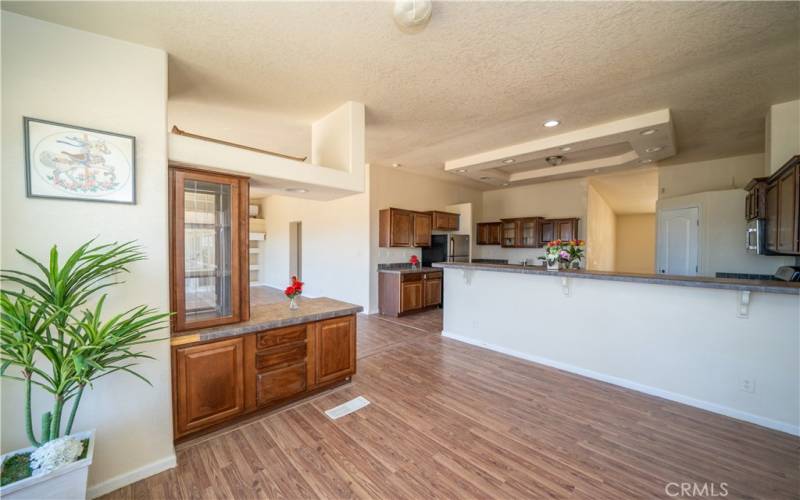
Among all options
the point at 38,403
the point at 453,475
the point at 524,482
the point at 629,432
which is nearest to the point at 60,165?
the point at 38,403

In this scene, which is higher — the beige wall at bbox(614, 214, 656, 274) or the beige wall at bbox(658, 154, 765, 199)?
the beige wall at bbox(658, 154, 765, 199)

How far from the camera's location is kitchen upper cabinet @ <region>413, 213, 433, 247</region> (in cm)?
624

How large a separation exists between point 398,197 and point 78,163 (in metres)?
4.93

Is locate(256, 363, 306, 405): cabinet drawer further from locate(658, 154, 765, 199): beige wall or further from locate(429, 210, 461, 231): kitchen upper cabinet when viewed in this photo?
locate(658, 154, 765, 199): beige wall

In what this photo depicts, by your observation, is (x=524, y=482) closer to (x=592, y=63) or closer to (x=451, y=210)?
(x=592, y=63)

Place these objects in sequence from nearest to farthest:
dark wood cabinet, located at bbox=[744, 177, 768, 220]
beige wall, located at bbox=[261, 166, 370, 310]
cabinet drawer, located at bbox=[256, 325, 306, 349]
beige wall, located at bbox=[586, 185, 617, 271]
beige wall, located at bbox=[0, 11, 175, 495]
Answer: beige wall, located at bbox=[0, 11, 175, 495] → cabinet drawer, located at bbox=[256, 325, 306, 349] → dark wood cabinet, located at bbox=[744, 177, 768, 220] → beige wall, located at bbox=[261, 166, 370, 310] → beige wall, located at bbox=[586, 185, 617, 271]

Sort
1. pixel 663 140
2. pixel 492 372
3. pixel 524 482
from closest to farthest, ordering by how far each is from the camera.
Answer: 1. pixel 524 482
2. pixel 492 372
3. pixel 663 140

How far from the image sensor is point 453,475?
1889 mm

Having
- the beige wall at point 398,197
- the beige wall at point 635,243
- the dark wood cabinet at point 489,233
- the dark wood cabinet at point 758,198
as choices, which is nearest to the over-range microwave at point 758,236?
the dark wood cabinet at point 758,198

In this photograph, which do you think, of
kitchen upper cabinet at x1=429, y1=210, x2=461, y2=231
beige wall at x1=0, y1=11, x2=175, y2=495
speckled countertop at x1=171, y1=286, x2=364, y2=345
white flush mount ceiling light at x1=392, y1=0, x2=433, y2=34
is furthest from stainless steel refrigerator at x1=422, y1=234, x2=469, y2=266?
beige wall at x1=0, y1=11, x2=175, y2=495

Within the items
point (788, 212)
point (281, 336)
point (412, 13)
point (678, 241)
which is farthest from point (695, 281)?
point (281, 336)

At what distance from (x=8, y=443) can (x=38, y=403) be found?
201 millimetres

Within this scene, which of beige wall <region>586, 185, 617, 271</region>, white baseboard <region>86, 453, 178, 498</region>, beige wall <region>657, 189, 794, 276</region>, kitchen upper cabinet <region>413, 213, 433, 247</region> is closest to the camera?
white baseboard <region>86, 453, 178, 498</region>

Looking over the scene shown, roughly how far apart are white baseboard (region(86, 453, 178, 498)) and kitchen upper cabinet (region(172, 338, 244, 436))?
17 cm
